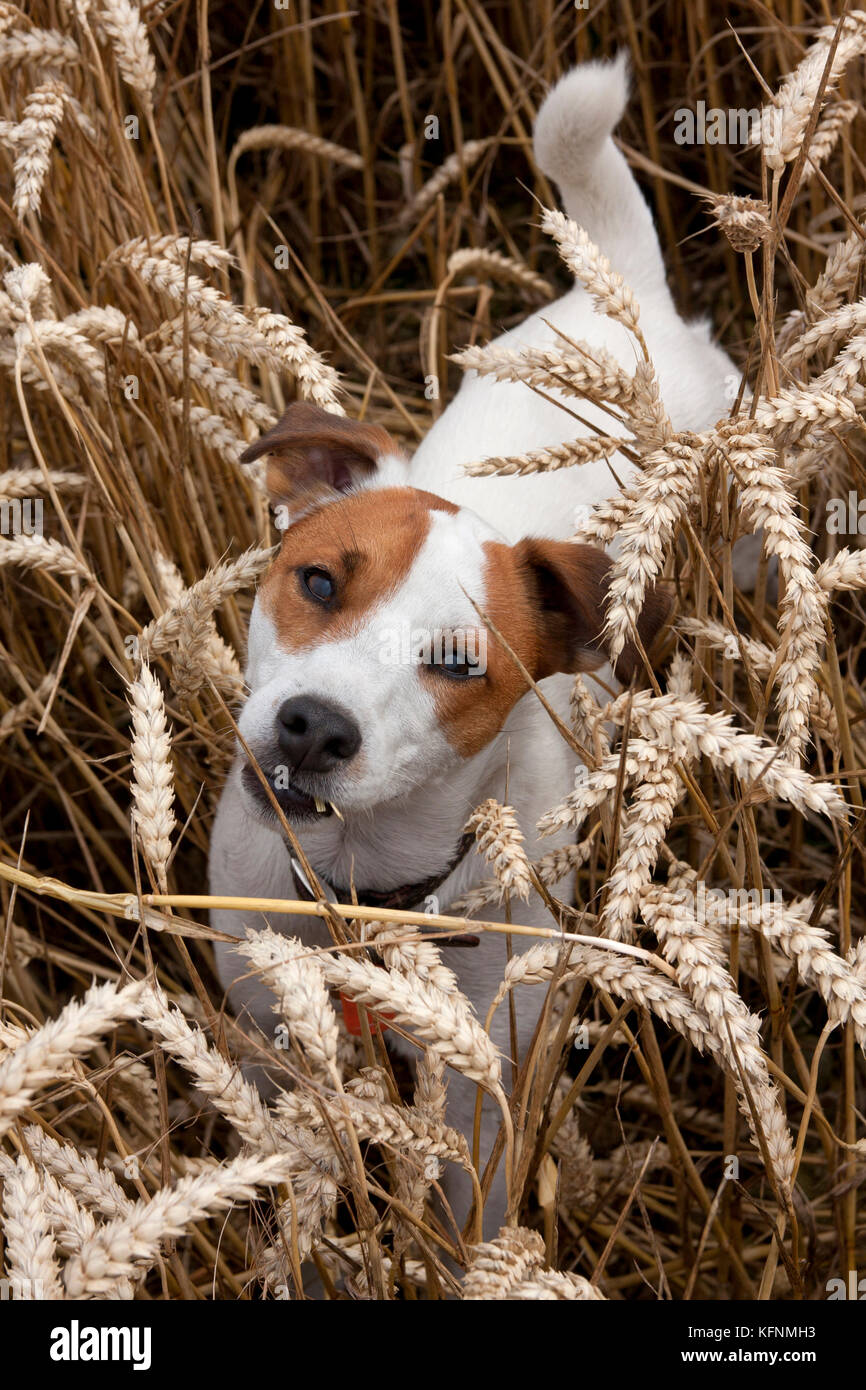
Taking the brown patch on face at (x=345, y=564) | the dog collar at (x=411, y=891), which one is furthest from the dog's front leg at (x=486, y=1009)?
the brown patch on face at (x=345, y=564)

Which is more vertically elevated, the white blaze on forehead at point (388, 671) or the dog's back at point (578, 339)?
the dog's back at point (578, 339)

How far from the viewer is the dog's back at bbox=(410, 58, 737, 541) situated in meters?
2.81

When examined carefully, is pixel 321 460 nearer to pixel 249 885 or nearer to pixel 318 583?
pixel 318 583

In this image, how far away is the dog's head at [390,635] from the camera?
6.29 ft

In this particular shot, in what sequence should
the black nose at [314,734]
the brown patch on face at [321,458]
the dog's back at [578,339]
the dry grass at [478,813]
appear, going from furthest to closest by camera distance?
the dog's back at [578,339] → the brown patch on face at [321,458] → the black nose at [314,734] → the dry grass at [478,813]

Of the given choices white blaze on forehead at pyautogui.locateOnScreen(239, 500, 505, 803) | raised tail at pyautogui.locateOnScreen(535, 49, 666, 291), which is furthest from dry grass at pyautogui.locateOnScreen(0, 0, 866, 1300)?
raised tail at pyautogui.locateOnScreen(535, 49, 666, 291)

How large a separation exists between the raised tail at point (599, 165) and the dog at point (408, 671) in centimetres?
1

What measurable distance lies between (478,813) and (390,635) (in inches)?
18.8

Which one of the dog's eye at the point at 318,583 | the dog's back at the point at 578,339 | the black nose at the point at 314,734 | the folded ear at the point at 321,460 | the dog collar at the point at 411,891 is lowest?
the dog collar at the point at 411,891

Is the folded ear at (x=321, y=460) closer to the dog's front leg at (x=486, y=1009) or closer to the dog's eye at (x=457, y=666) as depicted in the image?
the dog's eye at (x=457, y=666)

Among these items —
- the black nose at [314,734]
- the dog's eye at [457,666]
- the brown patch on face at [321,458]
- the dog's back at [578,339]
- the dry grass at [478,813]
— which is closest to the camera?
the dry grass at [478,813]

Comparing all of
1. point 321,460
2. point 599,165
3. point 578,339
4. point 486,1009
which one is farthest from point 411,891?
point 599,165

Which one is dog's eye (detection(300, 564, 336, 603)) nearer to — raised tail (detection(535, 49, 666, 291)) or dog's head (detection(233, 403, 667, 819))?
dog's head (detection(233, 403, 667, 819))

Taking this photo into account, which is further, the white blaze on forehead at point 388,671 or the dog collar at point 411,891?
the dog collar at point 411,891
